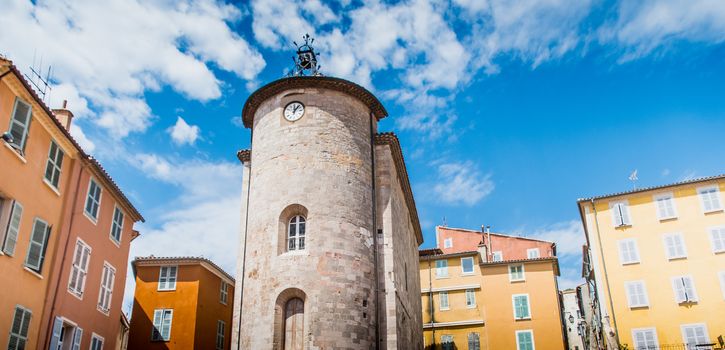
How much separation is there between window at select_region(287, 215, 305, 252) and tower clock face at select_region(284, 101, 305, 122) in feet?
12.0

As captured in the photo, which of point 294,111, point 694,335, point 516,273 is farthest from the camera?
point 516,273

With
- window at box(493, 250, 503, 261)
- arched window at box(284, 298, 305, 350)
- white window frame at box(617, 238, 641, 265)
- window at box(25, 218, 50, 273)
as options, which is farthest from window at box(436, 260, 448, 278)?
window at box(25, 218, 50, 273)

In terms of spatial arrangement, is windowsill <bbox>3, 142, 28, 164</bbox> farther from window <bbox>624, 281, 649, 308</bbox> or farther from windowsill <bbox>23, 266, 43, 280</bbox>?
window <bbox>624, 281, 649, 308</bbox>

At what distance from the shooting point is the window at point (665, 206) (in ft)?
86.9

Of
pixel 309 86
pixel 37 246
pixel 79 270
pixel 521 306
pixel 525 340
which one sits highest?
pixel 309 86

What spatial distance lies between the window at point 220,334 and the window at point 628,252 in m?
19.3

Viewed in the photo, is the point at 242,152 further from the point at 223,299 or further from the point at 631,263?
the point at 631,263

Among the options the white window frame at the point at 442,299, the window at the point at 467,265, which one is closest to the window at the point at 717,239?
the window at the point at 467,265

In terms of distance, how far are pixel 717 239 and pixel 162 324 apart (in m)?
24.7

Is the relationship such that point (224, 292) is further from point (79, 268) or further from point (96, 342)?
point (79, 268)

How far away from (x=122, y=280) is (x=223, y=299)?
10.5 m

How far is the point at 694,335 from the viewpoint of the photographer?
78.8 ft

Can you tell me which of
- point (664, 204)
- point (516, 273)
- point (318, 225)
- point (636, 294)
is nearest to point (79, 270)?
point (318, 225)

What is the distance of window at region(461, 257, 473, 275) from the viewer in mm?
36719
